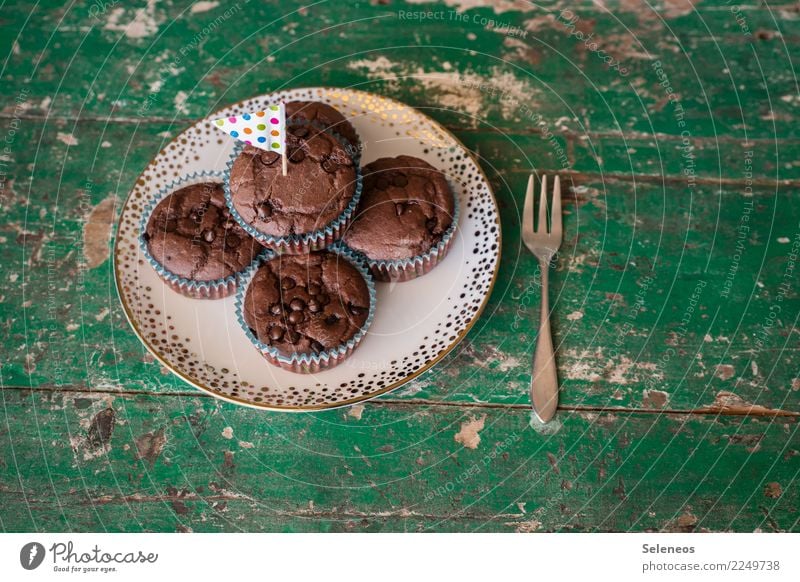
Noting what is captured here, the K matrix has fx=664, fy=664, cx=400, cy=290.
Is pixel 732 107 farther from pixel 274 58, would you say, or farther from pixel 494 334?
pixel 274 58

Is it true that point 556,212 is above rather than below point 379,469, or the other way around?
above

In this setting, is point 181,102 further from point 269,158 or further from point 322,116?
point 269,158

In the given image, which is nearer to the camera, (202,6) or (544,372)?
(544,372)

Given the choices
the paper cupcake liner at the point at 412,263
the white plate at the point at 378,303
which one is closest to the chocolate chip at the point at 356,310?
A: the white plate at the point at 378,303

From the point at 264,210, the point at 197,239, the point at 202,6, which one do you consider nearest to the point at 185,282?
the point at 197,239

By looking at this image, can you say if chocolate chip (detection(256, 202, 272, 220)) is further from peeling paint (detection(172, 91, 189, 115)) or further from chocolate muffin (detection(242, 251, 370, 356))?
peeling paint (detection(172, 91, 189, 115))

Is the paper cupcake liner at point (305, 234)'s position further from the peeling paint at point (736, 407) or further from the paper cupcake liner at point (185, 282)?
the peeling paint at point (736, 407)
